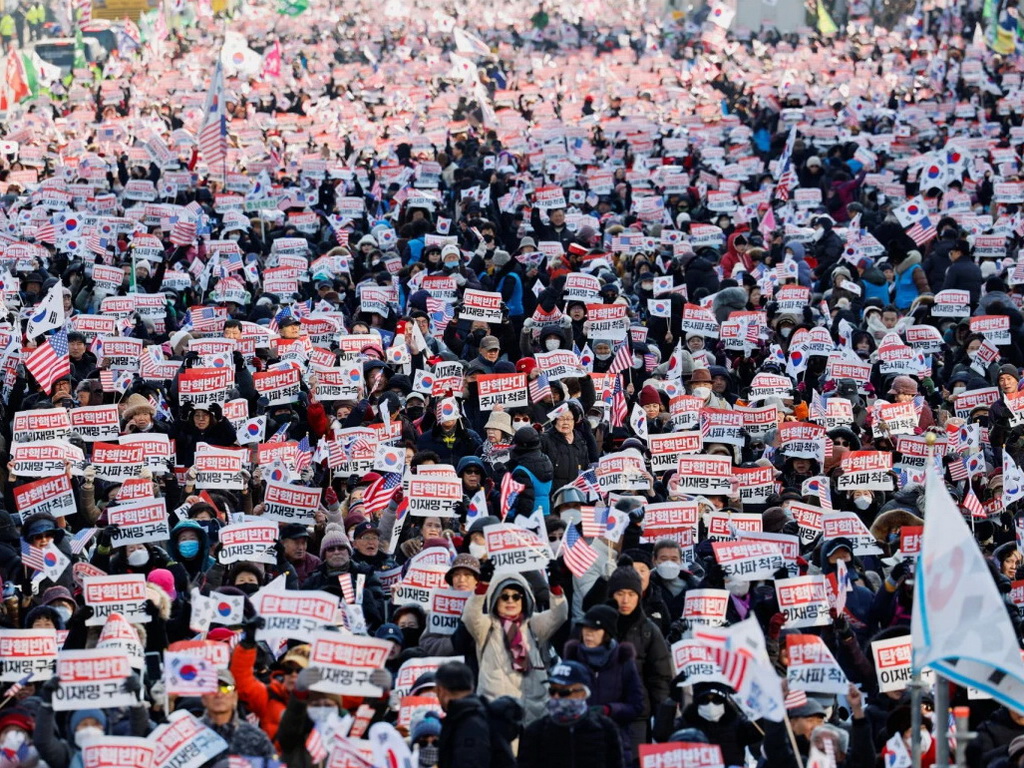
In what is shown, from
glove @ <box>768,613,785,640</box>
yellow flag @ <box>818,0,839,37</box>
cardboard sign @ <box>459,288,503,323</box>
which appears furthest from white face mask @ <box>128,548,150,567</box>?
yellow flag @ <box>818,0,839,37</box>

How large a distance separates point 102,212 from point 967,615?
1840 centimetres

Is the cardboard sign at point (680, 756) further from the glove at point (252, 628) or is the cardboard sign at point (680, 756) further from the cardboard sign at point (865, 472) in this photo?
the cardboard sign at point (865, 472)

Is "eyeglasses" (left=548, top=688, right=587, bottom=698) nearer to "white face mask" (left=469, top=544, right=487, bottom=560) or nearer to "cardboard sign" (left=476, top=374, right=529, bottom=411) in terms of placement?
"white face mask" (left=469, top=544, right=487, bottom=560)

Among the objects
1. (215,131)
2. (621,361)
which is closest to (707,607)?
(621,361)

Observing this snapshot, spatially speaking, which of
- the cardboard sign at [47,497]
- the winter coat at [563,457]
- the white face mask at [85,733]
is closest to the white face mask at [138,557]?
the cardboard sign at [47,497]

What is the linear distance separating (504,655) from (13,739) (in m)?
2.35

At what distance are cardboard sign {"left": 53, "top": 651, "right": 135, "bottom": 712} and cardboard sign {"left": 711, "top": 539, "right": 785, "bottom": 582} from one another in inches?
136

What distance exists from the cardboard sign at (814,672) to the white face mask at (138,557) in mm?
3994

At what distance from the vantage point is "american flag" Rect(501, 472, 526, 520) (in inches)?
530

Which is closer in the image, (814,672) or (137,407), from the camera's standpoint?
(814,672)

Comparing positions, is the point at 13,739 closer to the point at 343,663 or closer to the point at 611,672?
the point at 343,663

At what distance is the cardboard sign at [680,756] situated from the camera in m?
9.09

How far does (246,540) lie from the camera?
12102mm

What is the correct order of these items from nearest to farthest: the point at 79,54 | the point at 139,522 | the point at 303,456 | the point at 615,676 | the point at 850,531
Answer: the point at 615,676 < the point at 850,531 < the point at 139,522 < the point at 303,456 < the point at 79,54
